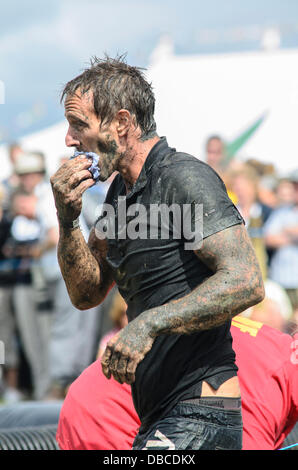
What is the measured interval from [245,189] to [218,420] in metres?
5.03

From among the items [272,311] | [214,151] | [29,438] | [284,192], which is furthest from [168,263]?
[284,192]

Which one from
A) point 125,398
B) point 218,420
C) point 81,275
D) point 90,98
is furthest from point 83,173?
point 125,398

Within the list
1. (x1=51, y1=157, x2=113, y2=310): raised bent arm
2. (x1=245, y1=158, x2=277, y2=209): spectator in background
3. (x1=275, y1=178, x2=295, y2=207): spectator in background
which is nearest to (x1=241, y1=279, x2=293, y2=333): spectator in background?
(x1=275, y1=178, x2=295, y2=207): spectator in background

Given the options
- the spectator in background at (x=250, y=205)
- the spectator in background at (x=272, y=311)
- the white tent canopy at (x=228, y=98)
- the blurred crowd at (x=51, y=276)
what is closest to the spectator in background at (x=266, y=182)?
the blurred crowd at (x=51, y=276)

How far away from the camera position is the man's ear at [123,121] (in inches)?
122

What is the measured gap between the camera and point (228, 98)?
13328mm

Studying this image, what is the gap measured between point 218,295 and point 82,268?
0.81 metres

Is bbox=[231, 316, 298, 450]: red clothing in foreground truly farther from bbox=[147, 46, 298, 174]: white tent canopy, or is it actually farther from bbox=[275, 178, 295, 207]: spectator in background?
bbox=[147, 46, 298, 174]: white tent canopy

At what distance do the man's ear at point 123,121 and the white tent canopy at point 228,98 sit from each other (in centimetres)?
932

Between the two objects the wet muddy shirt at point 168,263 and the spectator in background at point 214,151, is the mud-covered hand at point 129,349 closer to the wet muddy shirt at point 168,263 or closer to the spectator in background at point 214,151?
the wet muddy shirt at point 168,263

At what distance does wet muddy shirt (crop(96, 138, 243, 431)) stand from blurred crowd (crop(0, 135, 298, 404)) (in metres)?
4.04

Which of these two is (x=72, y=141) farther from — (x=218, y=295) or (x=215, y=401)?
(x=215, y=401)

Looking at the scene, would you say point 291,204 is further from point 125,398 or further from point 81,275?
point 81,275

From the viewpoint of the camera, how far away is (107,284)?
11.5 ft
